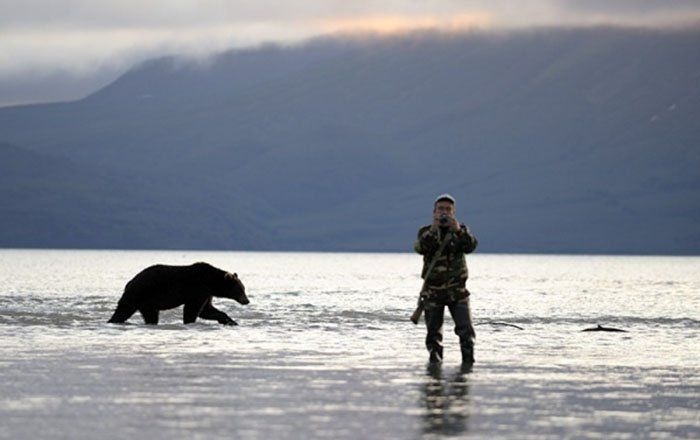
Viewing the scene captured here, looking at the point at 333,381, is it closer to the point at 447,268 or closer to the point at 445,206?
the point at 447,268

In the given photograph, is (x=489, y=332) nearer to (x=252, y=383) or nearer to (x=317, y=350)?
(x=317, y=350)

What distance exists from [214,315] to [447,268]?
11.0 meters

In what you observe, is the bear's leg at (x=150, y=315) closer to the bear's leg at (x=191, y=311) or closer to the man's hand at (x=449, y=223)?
the bear's leg at (x=191, y=311)

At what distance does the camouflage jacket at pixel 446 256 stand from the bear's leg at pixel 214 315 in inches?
424

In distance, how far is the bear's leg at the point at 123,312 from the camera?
3153cm

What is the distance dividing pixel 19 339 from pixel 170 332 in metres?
3.57

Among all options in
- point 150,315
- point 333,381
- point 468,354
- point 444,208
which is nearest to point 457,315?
point 468,354

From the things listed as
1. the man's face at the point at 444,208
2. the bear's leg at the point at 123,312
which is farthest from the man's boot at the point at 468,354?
the bear's leg at the point at 123,312

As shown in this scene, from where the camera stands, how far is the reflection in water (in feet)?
47.6

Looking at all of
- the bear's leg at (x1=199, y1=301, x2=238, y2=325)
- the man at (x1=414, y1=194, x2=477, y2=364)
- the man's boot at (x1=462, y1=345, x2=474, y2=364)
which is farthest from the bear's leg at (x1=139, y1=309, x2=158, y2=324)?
the man's boot at (x1=462, y1=345, x2=474, y2=364)

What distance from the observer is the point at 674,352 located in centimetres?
2570

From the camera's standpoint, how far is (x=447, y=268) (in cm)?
2155

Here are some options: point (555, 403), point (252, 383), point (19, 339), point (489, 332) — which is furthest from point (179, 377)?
point (489, 332)

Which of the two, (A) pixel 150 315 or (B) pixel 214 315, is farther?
(B) pixel 214 315
